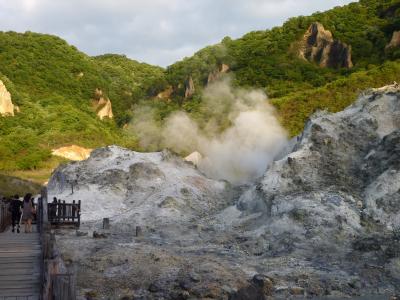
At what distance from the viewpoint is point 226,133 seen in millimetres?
69812

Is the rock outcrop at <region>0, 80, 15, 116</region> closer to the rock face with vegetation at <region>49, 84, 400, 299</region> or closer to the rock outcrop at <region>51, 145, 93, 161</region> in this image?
the rock outcrop at <region>51, 145, 93, 161</region>

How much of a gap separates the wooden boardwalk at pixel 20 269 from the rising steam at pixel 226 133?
3275 cm

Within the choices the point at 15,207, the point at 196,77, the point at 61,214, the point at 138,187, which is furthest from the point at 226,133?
the point at 15,207

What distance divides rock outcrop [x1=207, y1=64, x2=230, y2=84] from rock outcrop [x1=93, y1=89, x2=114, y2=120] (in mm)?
20453

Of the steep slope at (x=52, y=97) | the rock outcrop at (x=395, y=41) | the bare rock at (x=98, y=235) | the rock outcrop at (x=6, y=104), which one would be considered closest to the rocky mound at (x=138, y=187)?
the bare rock at (x=98, y=235)

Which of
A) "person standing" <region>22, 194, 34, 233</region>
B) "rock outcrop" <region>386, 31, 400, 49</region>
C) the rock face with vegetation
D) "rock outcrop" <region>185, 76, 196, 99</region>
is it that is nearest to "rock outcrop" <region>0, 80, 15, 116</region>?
"rock outcrop" <region>185, 76, 196, 99</region>

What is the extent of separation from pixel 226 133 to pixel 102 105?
133 feet

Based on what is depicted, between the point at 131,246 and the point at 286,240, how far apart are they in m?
7.28

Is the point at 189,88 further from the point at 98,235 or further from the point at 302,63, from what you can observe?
the point at 98,235

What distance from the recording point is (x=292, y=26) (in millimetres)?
99688

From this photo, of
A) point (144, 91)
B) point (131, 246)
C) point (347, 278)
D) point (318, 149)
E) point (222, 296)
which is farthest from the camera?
point (144, 91)

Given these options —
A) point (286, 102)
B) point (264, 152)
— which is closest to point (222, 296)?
point (264, 152)

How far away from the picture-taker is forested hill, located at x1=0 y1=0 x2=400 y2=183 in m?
69.5

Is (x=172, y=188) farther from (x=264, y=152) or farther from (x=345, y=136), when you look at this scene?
(x=264, y=152)
